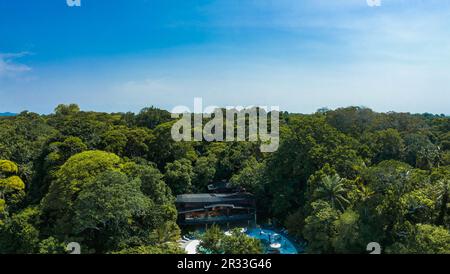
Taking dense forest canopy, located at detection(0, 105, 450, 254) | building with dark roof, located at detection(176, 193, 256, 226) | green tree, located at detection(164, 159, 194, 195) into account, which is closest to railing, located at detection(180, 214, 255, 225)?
building with dark roof, located at detection(176, 193, 256, 226)

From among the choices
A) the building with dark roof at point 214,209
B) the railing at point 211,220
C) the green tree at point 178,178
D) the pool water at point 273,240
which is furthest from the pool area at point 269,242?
the green tree at point 178,178

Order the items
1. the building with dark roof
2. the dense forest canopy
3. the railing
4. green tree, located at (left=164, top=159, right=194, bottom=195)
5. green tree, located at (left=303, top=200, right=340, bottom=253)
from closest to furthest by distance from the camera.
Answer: the dense forest canopy → green tree, located at (left=303, top=200, right=340, bottom=253) → the railing → the building with dark roof → green tree, located at (left=164, top=159, right=194, bottom=195)

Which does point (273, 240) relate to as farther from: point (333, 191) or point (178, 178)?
point (178, 178)

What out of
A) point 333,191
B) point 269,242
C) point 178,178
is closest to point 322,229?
point 333,191

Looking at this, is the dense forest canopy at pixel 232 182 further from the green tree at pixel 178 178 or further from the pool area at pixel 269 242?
the pool area at pixel 269 242

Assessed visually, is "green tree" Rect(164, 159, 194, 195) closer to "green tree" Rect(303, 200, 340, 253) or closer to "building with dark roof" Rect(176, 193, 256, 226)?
"building with dark roof" Rect(176, 193, 256, 226)
